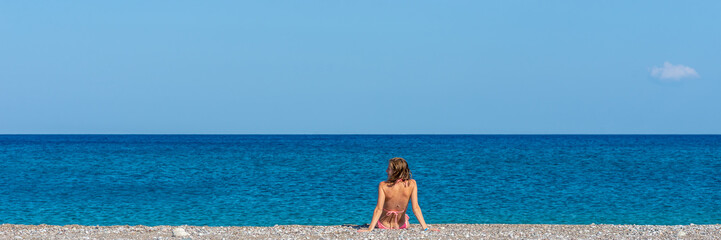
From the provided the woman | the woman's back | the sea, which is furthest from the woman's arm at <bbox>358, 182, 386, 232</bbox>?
the sea

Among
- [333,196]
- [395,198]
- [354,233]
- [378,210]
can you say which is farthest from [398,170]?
[333,196]

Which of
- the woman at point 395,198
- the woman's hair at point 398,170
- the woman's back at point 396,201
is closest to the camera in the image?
the woman's hair at point 398,170

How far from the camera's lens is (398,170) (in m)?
12.5

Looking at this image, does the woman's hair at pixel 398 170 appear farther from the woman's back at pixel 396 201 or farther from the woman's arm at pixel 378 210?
the woman's arm at pixel 378 210

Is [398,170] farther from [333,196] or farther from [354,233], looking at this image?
[333,196]

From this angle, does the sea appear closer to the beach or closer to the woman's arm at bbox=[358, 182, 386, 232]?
the beach

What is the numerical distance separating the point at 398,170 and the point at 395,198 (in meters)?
0.66

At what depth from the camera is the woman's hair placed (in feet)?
40.7

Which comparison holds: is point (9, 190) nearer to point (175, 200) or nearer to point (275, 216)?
point (175, 200)

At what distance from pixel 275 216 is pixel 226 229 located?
8588mm

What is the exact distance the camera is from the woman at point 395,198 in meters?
12.5

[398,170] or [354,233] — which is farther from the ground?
[398,170]

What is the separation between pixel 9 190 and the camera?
1253 inches

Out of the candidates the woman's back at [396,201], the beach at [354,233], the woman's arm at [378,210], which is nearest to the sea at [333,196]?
the woman's back at [396,201]
